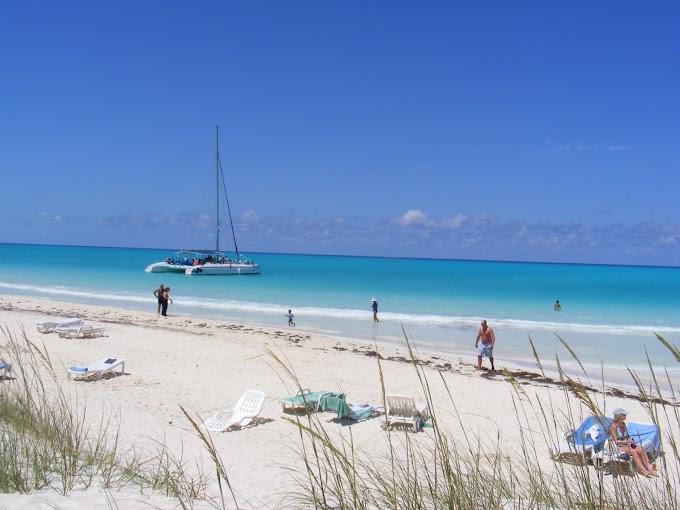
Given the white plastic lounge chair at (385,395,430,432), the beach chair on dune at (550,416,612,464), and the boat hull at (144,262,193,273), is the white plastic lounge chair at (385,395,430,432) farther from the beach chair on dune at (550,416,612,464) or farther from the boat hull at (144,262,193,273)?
the boat hull at (144,262,193,273)

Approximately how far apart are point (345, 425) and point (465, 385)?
447 centimetres

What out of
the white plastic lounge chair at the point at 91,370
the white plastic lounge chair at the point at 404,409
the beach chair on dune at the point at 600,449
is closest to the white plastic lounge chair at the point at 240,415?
the white plastic lounge chair at the point at 404,409

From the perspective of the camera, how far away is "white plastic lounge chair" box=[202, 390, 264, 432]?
812 centimetres

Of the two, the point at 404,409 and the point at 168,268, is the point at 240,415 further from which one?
the point at 168,268

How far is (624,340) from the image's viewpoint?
21.7m

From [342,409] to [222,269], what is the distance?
167 feet

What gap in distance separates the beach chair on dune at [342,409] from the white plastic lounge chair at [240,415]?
3.49 ft

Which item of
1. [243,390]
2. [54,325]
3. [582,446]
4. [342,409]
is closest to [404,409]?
[342,409]

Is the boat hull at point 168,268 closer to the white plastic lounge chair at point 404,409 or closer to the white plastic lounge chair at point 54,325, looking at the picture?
the white plastic lounge chair at point 54,325

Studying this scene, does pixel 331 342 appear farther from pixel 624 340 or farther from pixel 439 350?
pixel 624 340

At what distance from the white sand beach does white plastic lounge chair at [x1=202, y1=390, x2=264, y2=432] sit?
18 cm

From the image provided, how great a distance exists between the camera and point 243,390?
10.7 metres

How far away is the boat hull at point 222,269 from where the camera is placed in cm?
5619


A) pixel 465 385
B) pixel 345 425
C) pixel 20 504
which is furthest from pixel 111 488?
pixel 465 385
